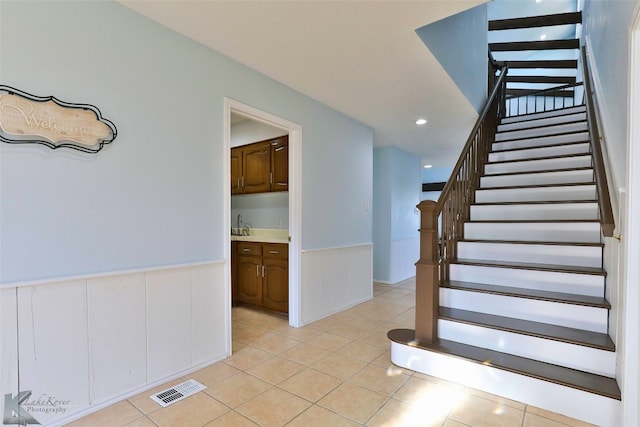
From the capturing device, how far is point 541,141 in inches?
164

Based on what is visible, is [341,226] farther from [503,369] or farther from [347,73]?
[503,369]

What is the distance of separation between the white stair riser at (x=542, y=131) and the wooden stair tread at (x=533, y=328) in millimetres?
3087

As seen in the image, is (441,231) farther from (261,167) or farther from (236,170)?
(236,170)

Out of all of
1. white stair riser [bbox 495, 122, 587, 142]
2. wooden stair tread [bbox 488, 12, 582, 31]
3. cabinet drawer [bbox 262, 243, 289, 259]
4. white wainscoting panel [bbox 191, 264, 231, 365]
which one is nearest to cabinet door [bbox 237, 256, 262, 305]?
cabinet drawer [bbox 262, 243, 289, 259]

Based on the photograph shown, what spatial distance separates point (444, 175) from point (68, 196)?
8.88 meters

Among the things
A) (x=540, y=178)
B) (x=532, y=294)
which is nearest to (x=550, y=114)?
(x=540, y=178)

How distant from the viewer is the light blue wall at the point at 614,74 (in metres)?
1.94

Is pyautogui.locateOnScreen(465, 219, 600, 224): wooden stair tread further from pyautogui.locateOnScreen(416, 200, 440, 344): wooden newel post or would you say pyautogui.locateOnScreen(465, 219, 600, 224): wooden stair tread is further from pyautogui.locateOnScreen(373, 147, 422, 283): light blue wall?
pyautogui.locateOnScreen(373, 147, 422, 283): light blue wall

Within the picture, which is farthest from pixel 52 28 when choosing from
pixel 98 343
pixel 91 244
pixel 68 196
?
pixel 98 343

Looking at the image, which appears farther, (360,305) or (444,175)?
(444,175)

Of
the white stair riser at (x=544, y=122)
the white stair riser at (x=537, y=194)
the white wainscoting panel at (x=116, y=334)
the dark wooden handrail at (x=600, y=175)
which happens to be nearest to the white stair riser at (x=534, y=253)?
the dark wooden handrail at (x=600, y=175)

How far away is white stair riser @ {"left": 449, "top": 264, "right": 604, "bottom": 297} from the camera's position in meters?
2.31

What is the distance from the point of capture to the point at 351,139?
4.08 meters

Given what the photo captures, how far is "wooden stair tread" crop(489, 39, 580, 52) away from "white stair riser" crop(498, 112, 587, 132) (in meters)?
1.64
